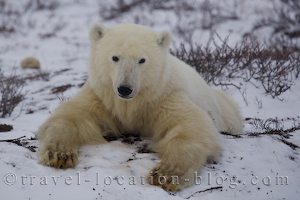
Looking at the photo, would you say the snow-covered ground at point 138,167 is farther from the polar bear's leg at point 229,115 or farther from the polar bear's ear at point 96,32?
the polar bear's ear at point 96,32

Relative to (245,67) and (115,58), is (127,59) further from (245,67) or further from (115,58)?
(245,67)

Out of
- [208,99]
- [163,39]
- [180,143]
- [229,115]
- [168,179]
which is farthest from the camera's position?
[229,115]

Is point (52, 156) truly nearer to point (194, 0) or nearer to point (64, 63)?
point (64, 63)

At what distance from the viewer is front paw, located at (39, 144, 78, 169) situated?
2.71 m

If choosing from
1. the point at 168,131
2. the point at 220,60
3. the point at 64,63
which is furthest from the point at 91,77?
the point at 64,63

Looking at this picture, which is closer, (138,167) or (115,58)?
(138,167)

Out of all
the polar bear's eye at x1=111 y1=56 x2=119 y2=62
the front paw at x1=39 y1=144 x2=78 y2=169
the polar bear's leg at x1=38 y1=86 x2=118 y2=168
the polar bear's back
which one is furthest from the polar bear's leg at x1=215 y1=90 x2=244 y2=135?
the front paw at x1=39 y1=144 x2=78 y2=169

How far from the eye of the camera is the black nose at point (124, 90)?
2.96 meters

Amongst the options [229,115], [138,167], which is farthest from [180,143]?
[229,115]

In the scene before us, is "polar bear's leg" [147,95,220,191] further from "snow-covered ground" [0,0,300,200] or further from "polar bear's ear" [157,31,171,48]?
"polar bear's ear" [157,31,171,48]

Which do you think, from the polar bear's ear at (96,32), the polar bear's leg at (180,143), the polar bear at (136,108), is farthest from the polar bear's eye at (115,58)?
the polar bear's leg at (180,143)

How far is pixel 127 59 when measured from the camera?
10.2 feet

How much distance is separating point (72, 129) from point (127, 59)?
583mm

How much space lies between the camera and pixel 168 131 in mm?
3191
